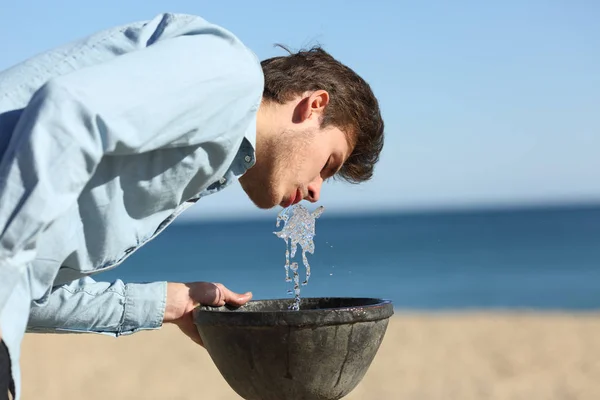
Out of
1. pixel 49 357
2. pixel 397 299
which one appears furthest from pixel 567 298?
pixel 49 357

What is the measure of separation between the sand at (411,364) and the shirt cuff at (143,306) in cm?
394

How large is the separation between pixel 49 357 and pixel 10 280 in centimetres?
687

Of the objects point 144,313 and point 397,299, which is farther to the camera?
point 397,299

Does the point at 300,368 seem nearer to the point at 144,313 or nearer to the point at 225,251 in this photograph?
the point at 144,313

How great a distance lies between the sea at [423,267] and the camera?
2119 cm

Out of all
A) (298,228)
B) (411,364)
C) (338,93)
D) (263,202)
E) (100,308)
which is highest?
(338,93)

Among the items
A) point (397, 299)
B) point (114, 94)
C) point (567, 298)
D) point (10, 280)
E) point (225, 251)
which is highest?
point (114, 94)

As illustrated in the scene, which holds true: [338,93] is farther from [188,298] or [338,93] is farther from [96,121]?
[96,121]

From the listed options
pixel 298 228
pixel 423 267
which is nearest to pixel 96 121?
pixel 298 228

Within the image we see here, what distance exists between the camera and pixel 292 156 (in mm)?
2592

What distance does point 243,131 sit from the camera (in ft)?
6.93

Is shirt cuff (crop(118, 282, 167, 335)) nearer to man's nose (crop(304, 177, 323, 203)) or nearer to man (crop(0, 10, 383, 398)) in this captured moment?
man (crop(0, 10, 383, 398))

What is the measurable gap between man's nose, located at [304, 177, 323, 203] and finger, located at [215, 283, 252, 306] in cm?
47

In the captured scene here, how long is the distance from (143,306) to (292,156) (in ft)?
2.19
